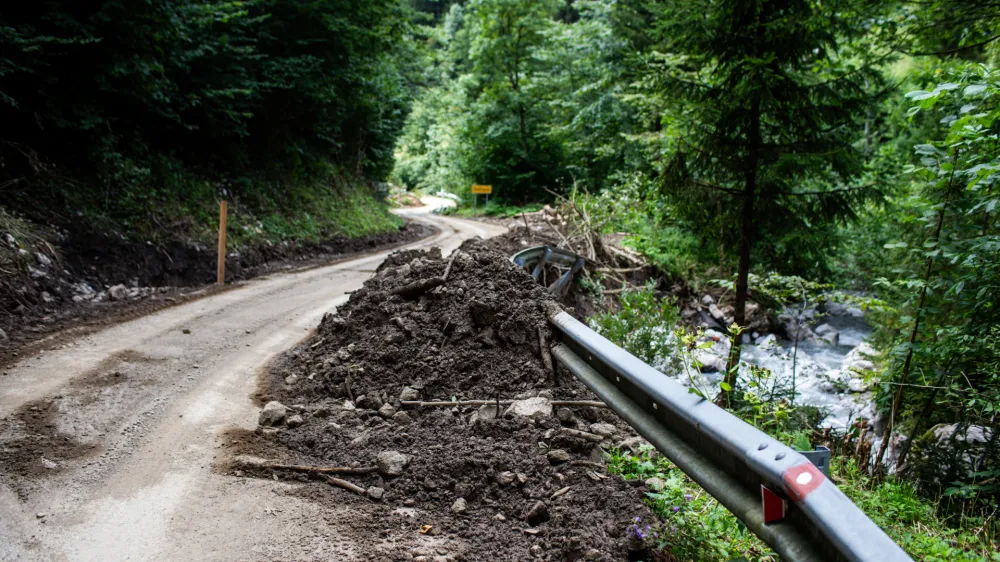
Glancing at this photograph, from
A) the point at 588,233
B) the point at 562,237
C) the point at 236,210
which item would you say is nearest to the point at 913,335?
the point at 588,233

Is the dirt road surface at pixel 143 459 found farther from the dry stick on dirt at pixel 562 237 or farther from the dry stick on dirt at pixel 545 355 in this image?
the dry stick on dirt at pixel 562 237

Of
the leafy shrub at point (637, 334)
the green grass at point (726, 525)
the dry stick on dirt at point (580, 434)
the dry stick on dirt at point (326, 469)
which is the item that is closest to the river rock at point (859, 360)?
the leafy shrub at point (637, 334)

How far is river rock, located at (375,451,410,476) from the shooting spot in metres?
3.56

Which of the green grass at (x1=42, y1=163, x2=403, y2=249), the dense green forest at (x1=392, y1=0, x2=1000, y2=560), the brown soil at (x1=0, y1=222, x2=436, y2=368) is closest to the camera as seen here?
the dense green forest at (x1=392, y1=0, x2=1000, y2=560)

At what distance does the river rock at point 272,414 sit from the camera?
4.47 m

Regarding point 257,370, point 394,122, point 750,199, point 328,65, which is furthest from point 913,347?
point 394,122

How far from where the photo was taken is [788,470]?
1911mm

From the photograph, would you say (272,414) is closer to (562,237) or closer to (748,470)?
(748,470)

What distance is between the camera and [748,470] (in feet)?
7.09

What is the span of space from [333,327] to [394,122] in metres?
20.9

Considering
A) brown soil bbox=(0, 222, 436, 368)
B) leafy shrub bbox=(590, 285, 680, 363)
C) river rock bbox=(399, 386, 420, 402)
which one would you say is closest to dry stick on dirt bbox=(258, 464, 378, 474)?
river rock bbox=(399, 386, 420, 402)

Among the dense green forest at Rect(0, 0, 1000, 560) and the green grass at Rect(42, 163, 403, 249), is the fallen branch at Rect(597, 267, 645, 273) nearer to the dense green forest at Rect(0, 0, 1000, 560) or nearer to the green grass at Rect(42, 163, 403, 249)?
the dense green forest at Rect(0, 0, 1000, 560)

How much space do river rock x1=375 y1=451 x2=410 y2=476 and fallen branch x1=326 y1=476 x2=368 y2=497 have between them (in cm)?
19

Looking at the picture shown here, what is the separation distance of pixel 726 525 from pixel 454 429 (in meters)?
1.84
